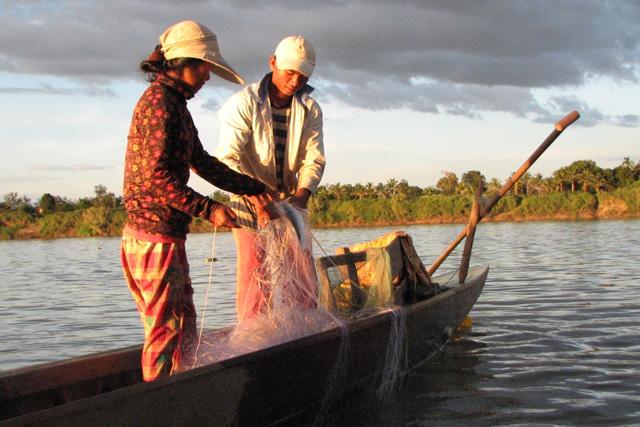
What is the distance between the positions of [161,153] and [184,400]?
3.37 ft

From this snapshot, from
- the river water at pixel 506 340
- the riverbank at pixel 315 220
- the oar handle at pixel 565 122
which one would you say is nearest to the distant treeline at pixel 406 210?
the riverbank at pixel 315 220

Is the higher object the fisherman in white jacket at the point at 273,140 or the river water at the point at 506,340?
the fisherman in white jacket at the point at 273,140

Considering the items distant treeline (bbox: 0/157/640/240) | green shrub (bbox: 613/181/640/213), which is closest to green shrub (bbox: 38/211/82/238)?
distant treeline (bbox: 0/157/640/240)

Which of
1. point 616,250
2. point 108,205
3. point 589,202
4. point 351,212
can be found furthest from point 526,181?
point 616,250

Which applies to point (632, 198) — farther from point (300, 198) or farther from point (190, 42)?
point (190, 42)

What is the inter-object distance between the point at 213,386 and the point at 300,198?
1.41 metres

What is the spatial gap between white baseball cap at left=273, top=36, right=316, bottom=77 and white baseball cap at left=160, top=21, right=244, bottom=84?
2.43ft

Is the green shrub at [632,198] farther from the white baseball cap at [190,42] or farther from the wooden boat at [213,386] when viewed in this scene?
the white baseball cap at [190,42]

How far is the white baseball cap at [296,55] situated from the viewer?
3.82 m

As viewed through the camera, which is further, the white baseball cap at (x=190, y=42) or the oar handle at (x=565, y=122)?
the oar handle at (x=565, y=122)

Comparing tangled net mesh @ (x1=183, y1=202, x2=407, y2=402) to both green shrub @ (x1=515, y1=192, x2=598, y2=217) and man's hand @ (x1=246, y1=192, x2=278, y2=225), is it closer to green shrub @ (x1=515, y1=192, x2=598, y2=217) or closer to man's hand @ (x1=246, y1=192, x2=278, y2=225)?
man's hand @ (x1=246, y1=192, x2=278, y2=225)

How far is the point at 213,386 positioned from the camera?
9.89ft

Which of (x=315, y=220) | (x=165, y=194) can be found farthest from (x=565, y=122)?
(x=315, y=220)

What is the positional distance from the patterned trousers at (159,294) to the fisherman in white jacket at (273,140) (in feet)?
2.67
